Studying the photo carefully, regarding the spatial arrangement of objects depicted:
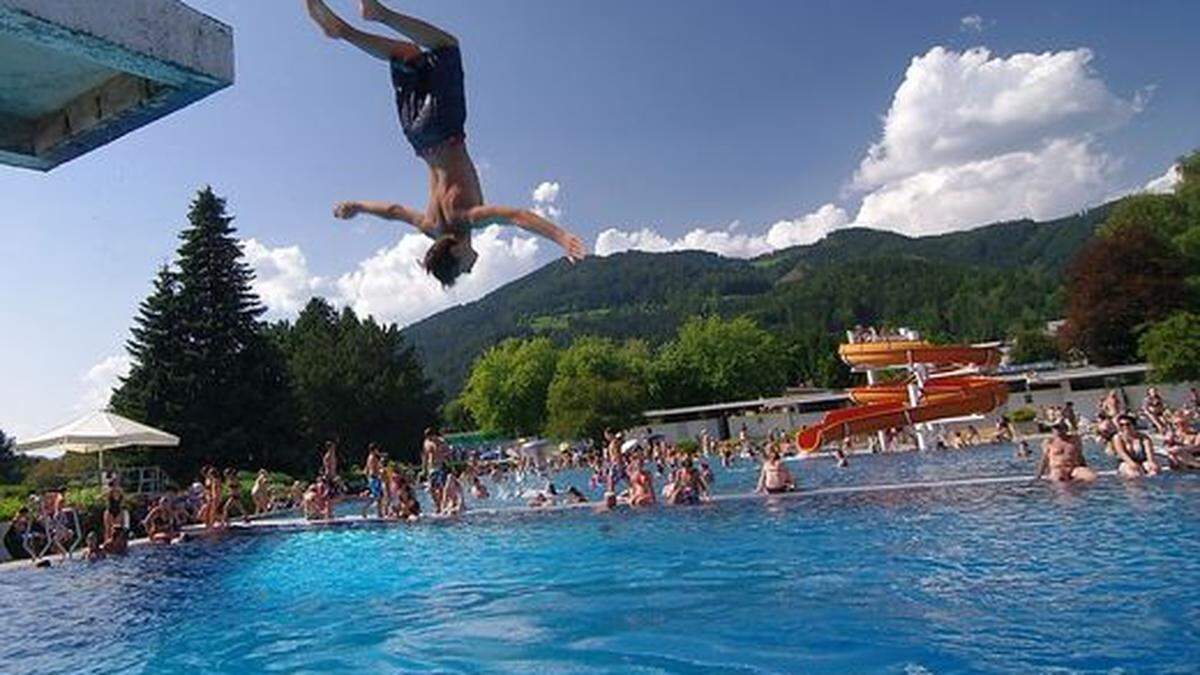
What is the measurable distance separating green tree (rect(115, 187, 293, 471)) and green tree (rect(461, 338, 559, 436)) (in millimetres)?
36068

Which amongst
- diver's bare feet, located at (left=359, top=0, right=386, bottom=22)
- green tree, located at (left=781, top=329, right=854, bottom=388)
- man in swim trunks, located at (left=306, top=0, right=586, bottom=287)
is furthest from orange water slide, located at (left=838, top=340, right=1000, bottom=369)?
green tree, located at (left=781, top=329, right=854, bottom=388)

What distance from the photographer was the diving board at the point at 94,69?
207 cm

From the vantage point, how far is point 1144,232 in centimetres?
4259

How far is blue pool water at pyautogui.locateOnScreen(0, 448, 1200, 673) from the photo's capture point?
6.81 m

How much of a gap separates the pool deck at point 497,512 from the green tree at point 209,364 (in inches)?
537

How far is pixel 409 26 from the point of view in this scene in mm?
4375

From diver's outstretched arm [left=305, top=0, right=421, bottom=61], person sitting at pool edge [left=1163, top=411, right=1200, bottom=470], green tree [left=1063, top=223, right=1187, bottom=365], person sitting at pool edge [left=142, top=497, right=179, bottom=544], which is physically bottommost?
person sitting at pool edge [left=1163, top=411, right=1200, bottom=470]

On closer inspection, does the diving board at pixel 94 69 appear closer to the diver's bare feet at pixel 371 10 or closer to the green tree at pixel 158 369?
the diver's bare feet at pixel 371 10

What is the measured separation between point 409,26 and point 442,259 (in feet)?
4.05

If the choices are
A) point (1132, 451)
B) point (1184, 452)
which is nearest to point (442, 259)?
point (1132, 451)

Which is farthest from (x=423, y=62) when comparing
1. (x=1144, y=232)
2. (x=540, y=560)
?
(x=1144, y=232)

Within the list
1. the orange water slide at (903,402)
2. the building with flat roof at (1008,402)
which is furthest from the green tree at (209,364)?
the building with flat roof at (1008,402)

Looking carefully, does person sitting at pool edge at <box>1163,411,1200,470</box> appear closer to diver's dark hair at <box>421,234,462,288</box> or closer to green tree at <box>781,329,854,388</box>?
diver's dark hair at <box>421,234,462,288</box>

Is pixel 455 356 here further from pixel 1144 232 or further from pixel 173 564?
pixel 173 564
